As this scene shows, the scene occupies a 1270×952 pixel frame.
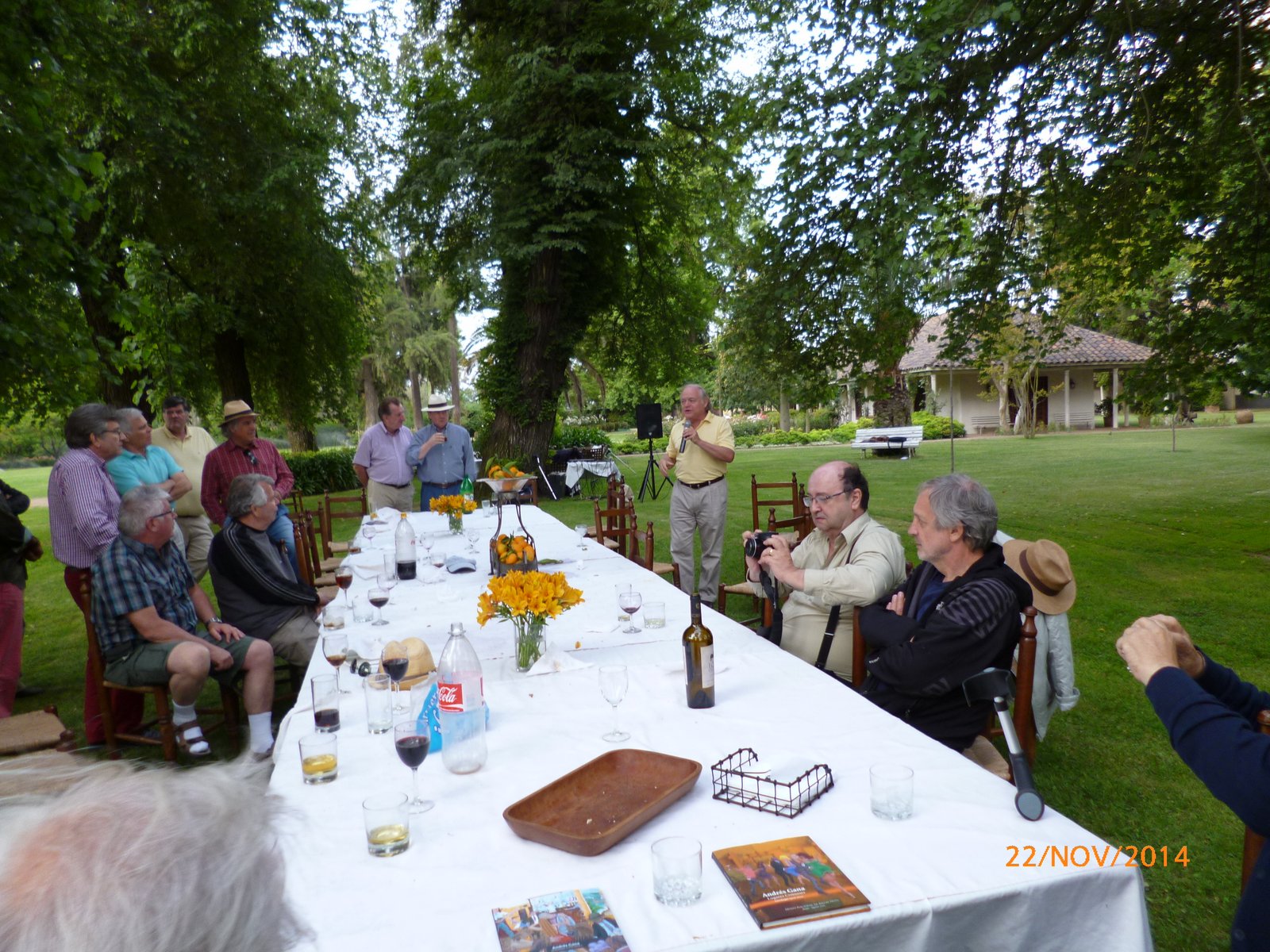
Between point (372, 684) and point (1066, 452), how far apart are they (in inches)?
835

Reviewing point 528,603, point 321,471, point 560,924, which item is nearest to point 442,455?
point 528,603

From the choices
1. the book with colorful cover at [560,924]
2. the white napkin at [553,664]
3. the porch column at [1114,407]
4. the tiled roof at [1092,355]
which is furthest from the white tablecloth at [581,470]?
the porch column at [1114,407]

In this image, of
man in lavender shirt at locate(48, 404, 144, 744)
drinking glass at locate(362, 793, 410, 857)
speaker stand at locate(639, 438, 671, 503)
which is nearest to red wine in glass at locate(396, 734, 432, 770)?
drinking glass at locate(362, 793, 410, 857)

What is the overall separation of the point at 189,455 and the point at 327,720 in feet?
17.6

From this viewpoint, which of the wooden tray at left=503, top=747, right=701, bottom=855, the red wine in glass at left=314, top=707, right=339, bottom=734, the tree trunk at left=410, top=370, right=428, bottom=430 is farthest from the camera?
the tree trunk at left=410, top=370, right=428, bottom=430

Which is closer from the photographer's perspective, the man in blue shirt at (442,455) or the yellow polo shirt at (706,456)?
the yellow polo shirt at (706,456)

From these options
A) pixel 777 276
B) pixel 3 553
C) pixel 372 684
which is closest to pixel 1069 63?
pixel 777 276

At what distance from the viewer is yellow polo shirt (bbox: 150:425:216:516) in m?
6.40

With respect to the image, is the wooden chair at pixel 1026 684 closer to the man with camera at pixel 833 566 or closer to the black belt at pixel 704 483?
the man with camera at pixel 833 566

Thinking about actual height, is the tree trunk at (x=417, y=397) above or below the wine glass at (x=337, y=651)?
above

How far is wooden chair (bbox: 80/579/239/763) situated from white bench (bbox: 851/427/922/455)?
806 inches

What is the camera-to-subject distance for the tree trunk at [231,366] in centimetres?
1292

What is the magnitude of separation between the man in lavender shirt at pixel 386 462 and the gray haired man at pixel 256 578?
3639 millimetres
